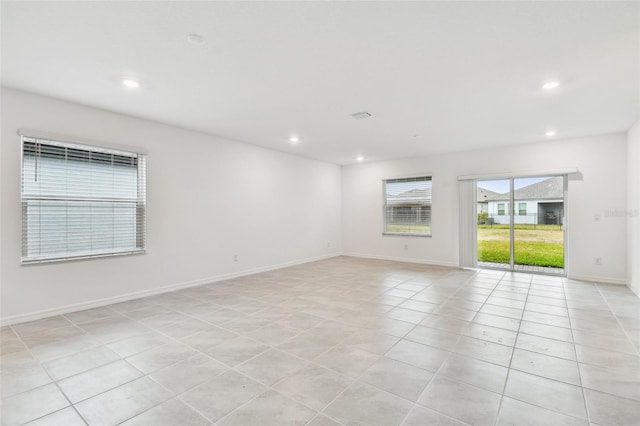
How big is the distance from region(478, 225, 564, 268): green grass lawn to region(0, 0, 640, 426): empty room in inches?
1.8

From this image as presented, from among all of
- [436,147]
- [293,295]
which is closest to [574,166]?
[436,147]

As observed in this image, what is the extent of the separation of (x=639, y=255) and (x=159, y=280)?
282 inches

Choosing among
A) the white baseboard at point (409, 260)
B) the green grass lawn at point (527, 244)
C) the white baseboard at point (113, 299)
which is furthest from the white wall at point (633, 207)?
the white baseboard at point (113, 299)

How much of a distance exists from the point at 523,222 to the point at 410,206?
2346 millimetres

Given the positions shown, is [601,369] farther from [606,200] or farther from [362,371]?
[606,200]

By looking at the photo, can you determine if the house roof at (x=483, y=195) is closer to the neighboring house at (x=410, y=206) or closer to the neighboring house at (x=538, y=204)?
the neighboring house at (x=538, y=204)

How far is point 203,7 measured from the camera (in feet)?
6.42

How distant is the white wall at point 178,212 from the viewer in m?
3.28

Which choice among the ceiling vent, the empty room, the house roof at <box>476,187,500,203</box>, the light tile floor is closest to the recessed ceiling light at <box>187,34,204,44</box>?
the empty room

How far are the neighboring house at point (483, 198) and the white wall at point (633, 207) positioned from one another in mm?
2079

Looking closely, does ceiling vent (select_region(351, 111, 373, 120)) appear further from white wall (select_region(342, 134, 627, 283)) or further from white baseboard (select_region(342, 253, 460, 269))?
white baseboard (select_region(342, 253, 460, 269))

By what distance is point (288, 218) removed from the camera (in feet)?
22.3

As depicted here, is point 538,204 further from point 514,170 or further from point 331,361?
point 331,361

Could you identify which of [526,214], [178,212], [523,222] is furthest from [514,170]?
[178,212]
